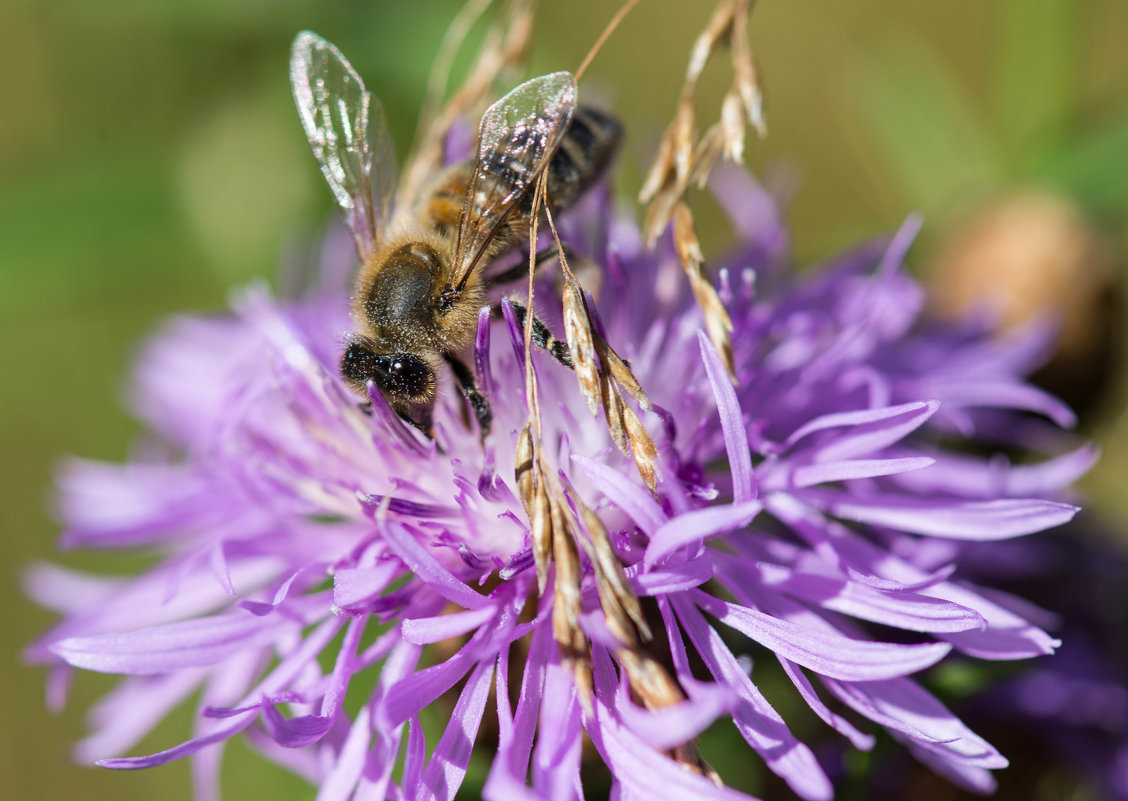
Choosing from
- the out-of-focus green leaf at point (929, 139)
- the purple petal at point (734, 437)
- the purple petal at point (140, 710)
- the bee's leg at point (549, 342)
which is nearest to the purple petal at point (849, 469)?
the purple petal at point (734, 437)

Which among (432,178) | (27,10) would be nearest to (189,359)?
(432,178)

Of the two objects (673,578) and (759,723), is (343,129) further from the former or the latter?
(759,723)

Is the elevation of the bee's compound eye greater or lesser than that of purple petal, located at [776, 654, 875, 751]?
greater

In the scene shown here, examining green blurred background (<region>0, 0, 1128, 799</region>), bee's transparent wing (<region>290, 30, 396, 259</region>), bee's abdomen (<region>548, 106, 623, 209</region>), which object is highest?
green blurred background (<region>0, 0, 1128, 799</region>)

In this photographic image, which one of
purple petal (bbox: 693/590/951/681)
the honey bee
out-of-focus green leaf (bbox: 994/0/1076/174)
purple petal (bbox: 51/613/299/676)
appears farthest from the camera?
out-of-focus green leaf (bbox: 994/0/1076/174)

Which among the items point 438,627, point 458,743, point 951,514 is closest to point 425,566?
point 438,627

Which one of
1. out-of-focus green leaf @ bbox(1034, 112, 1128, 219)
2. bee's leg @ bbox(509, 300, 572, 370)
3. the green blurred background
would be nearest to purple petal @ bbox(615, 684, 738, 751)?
bee's leg @ bbox(509, 300, 572, 370)

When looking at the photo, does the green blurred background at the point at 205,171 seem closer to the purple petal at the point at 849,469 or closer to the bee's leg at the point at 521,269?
the bee's leg at the point at 521,269

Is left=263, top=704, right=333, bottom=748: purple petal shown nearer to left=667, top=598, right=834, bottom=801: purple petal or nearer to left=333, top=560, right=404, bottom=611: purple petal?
left=333, top=560, right=404, bottom=611: purple petal
